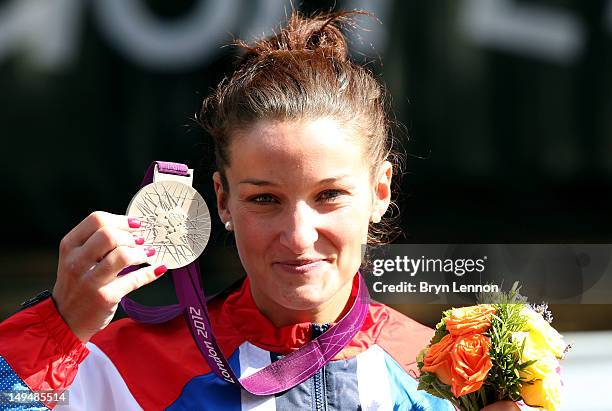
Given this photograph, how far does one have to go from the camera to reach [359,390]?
7.64 feet

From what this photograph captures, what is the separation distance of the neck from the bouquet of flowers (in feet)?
1.10

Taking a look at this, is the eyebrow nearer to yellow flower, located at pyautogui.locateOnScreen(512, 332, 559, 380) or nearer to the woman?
the woman

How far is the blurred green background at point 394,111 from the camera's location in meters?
3.51

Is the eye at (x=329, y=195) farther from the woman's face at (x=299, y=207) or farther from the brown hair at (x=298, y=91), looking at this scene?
the brown hair at (x=298, y=91)

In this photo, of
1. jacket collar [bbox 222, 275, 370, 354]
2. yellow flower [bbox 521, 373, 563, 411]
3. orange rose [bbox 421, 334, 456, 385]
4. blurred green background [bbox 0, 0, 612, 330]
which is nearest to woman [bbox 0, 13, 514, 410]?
jacket collar [bbox 222, 275, 370, 354]

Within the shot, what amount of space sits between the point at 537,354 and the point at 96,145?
6.67 feet

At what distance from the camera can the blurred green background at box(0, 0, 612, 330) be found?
3.51m

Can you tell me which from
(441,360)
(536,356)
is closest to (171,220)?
(441,360)

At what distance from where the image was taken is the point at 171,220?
2.12 meters

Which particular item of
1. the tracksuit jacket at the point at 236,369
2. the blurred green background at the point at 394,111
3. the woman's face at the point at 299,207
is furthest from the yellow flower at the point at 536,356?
the blurred green background at the point at 394,111

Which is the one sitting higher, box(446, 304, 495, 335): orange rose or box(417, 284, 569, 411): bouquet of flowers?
box(446, 304, 495, 335): orange rose

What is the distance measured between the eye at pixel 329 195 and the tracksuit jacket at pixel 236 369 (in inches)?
13.7

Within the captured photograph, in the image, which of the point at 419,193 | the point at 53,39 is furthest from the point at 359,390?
the point at 53,39

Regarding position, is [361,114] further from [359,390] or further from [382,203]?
[359,390]
